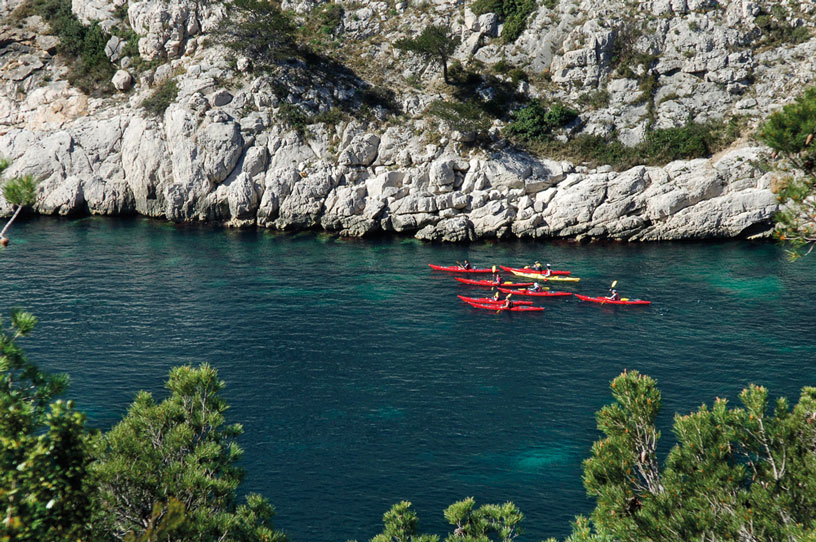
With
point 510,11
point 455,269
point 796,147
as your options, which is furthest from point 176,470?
point 510,11

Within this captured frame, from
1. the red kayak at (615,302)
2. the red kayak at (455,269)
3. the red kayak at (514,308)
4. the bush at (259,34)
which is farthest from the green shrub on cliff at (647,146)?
the bush at (259,34)

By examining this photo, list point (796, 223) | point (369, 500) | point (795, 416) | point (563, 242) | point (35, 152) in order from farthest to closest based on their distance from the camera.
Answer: point (35, 152), point (563, 242), point (369, 500), point (796, 223), point (795, 416)

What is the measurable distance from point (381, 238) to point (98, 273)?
32609 millimetres

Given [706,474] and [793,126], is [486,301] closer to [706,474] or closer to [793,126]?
[793,126]

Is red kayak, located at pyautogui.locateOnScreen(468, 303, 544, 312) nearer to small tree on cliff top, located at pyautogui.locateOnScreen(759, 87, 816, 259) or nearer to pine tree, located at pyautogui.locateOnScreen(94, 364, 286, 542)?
small tree on cliff top, located at pyautogui.locateOnScreen(759, 87, 816, 259)

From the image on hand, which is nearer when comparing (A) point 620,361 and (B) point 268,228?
(A) point 620,361

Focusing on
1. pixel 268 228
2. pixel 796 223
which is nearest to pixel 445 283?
pixel 268 228

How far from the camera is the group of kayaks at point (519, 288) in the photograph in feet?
194

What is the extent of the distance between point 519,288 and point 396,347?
19.1 m

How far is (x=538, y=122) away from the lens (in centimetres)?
8719

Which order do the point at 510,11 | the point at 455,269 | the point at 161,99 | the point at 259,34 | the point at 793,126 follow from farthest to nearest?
1. the point at 510,11
2. the point at 259,34
3. the point at 161,99
4. the point at 455,269
5. the point at 793,126

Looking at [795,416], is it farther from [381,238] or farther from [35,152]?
[35,152]

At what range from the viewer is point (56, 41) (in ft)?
335

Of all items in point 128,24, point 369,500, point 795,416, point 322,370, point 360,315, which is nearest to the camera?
point 795,416
